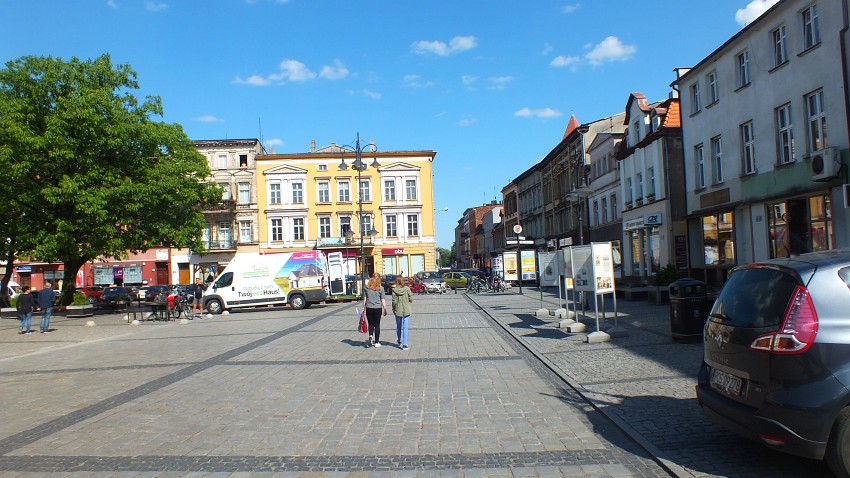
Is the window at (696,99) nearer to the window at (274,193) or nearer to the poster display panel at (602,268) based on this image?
the poster display panel at (602,268)

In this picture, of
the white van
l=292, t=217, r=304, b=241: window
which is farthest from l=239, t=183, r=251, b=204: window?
the white van

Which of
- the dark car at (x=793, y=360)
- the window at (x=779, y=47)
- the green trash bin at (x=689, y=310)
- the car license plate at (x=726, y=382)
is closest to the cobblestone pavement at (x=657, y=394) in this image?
the green trash bin at (x=689, y=310)

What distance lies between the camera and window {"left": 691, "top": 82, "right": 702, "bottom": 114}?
2544cm

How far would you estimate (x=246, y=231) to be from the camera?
2434 inches

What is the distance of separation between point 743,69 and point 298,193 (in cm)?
4568

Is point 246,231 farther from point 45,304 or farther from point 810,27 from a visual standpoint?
point 810,27

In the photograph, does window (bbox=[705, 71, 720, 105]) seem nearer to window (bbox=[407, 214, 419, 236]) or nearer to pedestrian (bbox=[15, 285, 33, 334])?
pedestrian (bbox=[15, 285, 33, 334])

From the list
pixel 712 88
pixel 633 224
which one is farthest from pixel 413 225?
pixel 712 88

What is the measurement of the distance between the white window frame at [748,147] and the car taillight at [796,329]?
1895cm

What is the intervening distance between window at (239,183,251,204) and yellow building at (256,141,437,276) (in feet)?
4.66

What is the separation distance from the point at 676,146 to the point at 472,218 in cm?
10336

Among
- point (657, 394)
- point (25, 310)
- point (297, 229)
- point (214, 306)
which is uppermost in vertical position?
point (297, 229)

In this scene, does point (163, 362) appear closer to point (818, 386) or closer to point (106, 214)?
point (818, 386)

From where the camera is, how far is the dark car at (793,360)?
439 centimetres
